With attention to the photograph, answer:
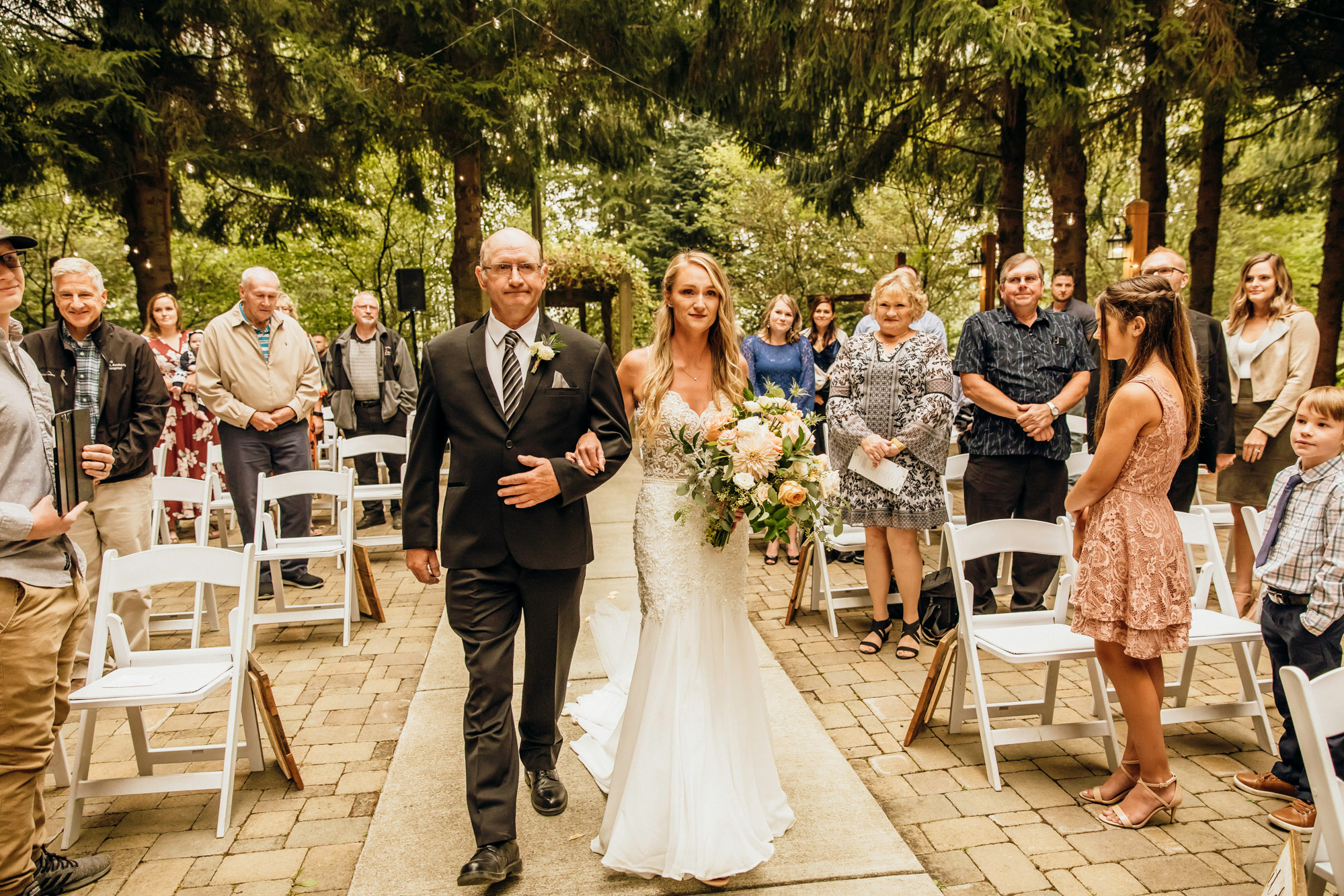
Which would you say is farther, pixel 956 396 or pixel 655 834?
pixel 956 396

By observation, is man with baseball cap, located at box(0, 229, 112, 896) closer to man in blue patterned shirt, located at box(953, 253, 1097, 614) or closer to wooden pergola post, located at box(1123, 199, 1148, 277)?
man in blue patterned shirt, located at box(953, 253, 1097, 614)

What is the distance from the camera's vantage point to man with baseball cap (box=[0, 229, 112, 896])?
2.79 meters

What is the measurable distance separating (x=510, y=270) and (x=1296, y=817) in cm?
349

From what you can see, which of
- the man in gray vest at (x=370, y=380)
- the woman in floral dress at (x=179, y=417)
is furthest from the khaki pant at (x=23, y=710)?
the woman in floral dress at (x=179, y=417)

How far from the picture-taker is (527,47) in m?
11.8

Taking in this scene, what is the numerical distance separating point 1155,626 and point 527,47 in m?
11.1

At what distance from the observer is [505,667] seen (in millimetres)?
3121

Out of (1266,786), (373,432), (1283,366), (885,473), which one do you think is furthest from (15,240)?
(1283,366)

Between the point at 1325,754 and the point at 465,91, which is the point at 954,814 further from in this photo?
the point at 465,91

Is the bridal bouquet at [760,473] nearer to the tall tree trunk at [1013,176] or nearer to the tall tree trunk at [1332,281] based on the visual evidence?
the tall tree trunk at [1013,176]

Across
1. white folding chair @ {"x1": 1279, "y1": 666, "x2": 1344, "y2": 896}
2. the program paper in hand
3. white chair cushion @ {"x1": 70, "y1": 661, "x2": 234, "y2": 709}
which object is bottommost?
white chair cushion @ {"x1": 70, "y1": 661, "x2": 234, "y2": 709}

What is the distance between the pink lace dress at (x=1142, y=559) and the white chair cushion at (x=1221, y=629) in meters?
0.41

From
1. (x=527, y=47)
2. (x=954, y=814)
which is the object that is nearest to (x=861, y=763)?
(x=954, y=814)

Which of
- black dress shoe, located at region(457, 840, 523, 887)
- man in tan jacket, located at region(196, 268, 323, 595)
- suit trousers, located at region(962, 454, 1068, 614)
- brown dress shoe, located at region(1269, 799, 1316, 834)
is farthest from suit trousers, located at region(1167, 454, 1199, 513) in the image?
man in tan jacket, located at region(196, 268, 323, 595)
